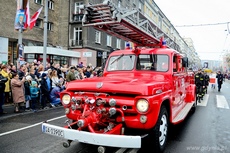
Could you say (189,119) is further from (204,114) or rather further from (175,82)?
(175,82)

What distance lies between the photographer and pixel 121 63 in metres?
5.91

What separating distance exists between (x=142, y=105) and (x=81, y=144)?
1972 millimetres

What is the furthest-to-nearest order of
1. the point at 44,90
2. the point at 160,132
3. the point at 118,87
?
1. the point at 44,90
2. the point at 160,132
3. the point at 118,87

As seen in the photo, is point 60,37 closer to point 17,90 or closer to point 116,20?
point 17,90

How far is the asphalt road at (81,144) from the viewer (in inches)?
180

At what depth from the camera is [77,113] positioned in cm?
429

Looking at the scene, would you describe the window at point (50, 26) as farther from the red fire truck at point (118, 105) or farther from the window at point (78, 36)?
the red fire truck at point (118, 105)

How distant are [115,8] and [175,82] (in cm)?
237

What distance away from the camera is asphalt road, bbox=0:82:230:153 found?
15.0 feet

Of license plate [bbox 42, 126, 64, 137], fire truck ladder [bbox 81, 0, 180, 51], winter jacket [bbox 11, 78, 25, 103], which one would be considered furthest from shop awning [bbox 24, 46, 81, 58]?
license plate [bbox 42, 126, 64, 137]

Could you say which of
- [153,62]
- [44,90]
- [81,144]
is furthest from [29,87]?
[153,62]

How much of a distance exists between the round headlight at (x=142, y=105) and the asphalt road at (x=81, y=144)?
1.03 metres

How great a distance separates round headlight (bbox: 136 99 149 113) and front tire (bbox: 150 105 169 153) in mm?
540

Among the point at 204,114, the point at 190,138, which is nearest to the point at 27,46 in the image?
the point at 204,114
